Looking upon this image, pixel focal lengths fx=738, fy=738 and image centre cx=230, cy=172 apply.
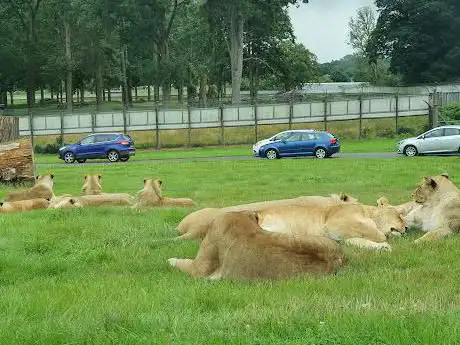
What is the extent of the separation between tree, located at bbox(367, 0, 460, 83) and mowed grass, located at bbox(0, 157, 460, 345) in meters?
82.1

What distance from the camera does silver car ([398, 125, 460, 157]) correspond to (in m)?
40.6

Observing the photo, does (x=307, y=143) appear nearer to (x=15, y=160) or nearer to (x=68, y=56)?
(x=15, y=160)

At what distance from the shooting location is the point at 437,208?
1046cm

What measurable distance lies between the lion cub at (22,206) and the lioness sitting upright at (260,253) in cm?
759

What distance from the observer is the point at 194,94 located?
108m

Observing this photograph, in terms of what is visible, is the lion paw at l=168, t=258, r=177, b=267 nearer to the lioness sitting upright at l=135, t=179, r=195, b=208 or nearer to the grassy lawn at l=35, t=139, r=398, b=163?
the lioness sitting upright at l=135, t=179, r=195, b=208

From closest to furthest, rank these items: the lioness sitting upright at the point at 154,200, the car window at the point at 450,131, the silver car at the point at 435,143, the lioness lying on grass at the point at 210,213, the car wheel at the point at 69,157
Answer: the lioness lying on grass at the point at 210,213 → the lioness sitting upright at the point at 154,200 → the silver car at the point at 435,143 → the car window at the point at 450,131 → the car wheel at the point at 69,157

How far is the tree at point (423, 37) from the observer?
8900 centimetres

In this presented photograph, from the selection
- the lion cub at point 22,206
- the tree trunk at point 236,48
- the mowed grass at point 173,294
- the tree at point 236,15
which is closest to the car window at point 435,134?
the tree at point 236,15

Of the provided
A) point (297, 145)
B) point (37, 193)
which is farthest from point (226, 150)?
point (37, 193)

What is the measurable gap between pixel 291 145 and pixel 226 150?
9.78 meters

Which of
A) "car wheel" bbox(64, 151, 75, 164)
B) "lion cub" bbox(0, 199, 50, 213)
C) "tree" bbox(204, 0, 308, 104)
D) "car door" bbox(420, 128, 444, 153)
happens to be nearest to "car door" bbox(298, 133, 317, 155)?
"car door" bbox(420, 128, 444, 153)

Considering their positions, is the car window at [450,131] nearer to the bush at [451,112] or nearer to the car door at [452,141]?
the car door at [452,141]

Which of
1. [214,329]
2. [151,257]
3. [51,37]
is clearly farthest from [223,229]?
[51,37]
